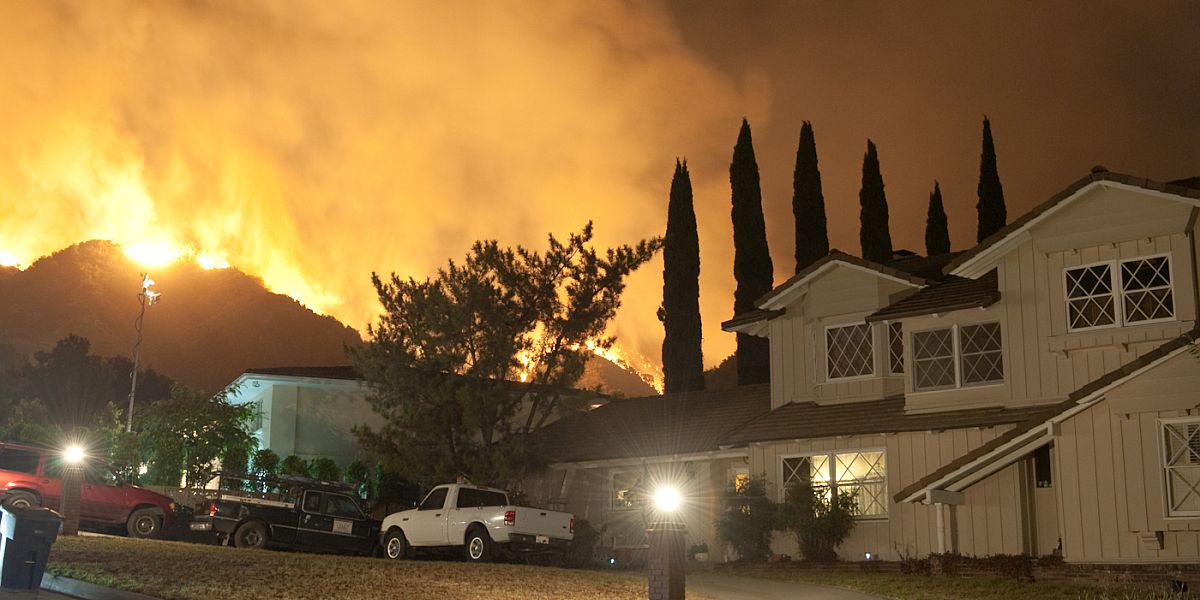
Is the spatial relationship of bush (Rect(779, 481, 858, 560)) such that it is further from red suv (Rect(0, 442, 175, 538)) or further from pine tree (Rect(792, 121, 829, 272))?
pine tree (Rect(792, 121, 829, 272))

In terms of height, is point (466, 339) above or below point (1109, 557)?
above

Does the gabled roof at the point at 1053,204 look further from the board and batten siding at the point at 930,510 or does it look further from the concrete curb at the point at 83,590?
the concrete curb at the point at 83,590

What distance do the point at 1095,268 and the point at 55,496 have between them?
2218 centimetres

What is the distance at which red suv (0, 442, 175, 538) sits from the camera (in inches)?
1053

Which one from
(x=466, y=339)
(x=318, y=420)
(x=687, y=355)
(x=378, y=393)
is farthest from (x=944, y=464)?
(x=318, y=420)

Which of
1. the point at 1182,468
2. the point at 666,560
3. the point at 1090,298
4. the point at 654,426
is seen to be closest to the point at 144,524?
the point at 654,426

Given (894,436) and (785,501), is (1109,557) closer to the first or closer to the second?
(894,436)

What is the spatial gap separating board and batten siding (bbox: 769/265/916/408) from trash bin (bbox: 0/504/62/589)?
56.7ft

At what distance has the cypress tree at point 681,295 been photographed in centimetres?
4394

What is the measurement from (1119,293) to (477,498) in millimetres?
13677

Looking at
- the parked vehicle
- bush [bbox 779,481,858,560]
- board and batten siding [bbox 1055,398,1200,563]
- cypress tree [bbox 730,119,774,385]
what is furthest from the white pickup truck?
cypress tree [bbox 730,119,774,385]

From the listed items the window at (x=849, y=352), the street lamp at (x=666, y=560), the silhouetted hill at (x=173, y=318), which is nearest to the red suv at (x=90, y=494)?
the street lamp at (x=666, y=560)

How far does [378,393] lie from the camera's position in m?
35.7

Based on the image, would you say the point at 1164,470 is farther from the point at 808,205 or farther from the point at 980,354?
the point at 808,205
